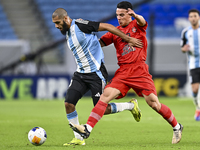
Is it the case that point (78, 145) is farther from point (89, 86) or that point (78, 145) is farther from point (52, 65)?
point (52, 65)

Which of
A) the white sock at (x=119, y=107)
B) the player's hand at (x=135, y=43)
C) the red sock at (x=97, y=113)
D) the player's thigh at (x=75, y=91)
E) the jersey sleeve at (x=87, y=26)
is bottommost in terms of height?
the white sock at (x=119, y=107)

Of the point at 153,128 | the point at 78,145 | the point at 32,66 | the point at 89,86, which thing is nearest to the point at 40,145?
the point at 78,145

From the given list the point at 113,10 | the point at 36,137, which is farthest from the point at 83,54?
the point at 113,10

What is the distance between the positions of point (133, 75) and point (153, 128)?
2.37 metres

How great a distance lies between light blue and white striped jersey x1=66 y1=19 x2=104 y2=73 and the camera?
5254 millimetres

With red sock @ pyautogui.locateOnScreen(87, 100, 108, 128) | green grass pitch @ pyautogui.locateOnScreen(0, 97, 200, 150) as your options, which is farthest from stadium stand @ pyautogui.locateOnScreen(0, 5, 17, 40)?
red sock @ pyautogui.locateOnScreen(87, 100, 108, 128)

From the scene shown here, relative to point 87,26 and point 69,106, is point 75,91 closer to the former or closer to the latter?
point 69,106

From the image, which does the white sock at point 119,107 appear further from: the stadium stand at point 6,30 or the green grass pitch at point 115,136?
the stadium stand at point 6,30

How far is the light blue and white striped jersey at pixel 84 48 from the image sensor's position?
5.25 m

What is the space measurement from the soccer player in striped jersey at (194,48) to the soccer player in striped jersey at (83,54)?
11.1 ft

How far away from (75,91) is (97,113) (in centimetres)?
49

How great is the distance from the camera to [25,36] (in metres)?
22.2

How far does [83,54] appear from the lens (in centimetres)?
534

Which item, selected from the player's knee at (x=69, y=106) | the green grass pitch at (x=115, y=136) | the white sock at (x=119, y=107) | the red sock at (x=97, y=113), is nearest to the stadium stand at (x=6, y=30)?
the green grass pitch at (x=115, y=136)
